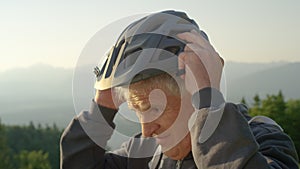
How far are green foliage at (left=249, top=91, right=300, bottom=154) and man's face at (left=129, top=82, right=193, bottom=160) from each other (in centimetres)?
3902

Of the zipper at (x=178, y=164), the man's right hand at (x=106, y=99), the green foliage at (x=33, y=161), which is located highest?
the man's right hand at (x=106, y=99)

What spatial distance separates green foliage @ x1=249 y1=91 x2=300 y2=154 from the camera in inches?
1594

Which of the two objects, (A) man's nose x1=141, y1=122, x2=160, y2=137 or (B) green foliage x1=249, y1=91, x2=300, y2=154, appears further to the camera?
(B) green foliage x1=249, y1=91, x2=300, y2=154

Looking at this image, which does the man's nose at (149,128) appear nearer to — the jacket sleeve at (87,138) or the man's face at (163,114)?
the man's face at (163,114)

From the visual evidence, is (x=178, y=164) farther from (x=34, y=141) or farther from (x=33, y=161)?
(x=34, y=141)

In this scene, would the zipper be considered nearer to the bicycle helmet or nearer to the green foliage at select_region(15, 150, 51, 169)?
the bicycle helmet

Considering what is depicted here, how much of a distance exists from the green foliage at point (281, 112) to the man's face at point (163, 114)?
128 ft

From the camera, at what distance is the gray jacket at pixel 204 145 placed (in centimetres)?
181

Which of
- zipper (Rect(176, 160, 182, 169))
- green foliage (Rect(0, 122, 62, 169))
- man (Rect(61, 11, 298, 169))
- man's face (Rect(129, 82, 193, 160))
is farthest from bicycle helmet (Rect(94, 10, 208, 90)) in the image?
green foliage (Rect(0, 122, 62, 169))

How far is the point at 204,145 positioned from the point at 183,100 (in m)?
0.33

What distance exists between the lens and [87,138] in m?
2.59

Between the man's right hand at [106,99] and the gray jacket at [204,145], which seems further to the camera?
the man's right hand at [106,99]

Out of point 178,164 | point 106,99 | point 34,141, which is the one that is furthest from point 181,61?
point 34,141

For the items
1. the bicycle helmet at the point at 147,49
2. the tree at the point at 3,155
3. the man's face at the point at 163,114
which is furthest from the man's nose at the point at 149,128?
the tree at the point at 3,155
